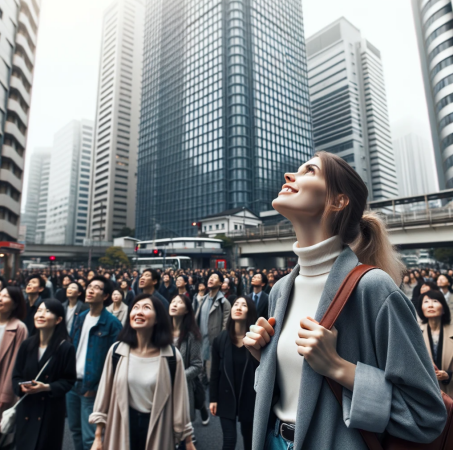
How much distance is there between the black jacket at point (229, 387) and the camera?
3.53 metres

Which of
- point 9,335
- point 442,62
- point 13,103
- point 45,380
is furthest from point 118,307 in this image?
point 442,62

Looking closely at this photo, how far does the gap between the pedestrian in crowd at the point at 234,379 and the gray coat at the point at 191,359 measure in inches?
9.1

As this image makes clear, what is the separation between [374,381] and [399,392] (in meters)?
0.12

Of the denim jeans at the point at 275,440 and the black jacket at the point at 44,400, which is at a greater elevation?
the denim jeans at the point at 275,440

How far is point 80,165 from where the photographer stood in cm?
12200

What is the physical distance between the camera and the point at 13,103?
100 feet

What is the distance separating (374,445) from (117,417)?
2527mm

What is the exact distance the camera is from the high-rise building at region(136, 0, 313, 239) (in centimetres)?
6650

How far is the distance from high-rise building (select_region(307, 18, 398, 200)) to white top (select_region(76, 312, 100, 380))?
323 ft

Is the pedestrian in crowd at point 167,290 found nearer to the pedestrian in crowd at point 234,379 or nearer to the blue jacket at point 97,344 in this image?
the blue jacket at point 97,344

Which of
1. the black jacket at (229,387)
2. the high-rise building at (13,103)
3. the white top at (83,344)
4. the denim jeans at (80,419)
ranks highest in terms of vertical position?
the high-rise building at (13,103)

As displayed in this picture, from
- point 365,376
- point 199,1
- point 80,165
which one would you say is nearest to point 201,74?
point 199,1

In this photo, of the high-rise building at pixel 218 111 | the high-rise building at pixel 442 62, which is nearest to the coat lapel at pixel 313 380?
the high-rise building at pixel 442 62

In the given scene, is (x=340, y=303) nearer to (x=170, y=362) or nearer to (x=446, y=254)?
(x=170, y=362)
